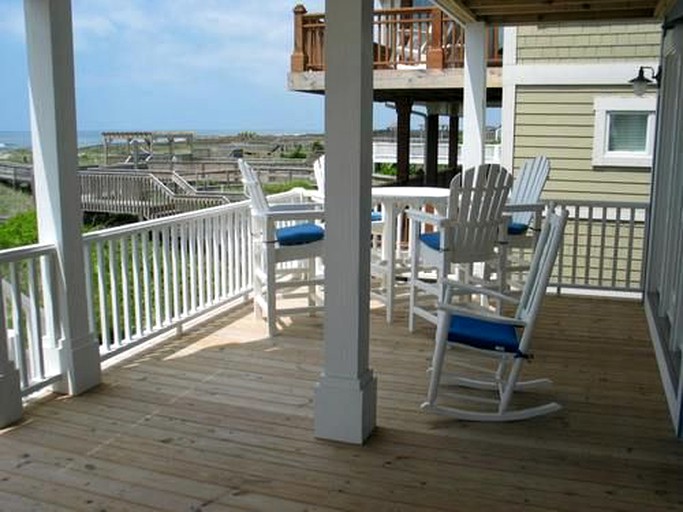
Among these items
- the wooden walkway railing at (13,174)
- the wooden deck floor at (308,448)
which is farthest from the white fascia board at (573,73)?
the wooden walkway railing at (13,174)

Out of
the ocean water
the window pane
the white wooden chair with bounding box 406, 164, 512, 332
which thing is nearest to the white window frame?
the window pane

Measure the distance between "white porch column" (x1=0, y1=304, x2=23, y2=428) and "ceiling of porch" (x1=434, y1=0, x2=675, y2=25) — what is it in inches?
148

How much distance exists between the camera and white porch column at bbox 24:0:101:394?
334 cm

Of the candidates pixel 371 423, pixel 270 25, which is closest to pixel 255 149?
pixel 270 25

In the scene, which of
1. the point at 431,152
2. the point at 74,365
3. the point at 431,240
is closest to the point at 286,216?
the point at 431,240

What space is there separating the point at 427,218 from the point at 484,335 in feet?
4.68

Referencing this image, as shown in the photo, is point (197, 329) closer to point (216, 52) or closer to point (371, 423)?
point (371, 423)

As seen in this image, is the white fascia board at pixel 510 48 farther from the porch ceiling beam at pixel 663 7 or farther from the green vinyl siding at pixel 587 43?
the porch ceiling beam at pixel 663 7

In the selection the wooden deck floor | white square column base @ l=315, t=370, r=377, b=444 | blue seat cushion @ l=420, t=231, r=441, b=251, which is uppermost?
blue seat cushion @ l=420, t=231, r=441, b=251

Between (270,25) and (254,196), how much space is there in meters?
22.2

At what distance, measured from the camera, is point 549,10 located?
5.52 metres

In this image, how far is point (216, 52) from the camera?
34906 mm

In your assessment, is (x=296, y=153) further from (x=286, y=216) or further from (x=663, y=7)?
(x=286, y=216)

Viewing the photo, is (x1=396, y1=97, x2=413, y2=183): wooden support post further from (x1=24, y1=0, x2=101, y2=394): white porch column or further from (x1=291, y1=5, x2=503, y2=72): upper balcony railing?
(x1=24, y1=0, x2=101, y2=394): white porch column
